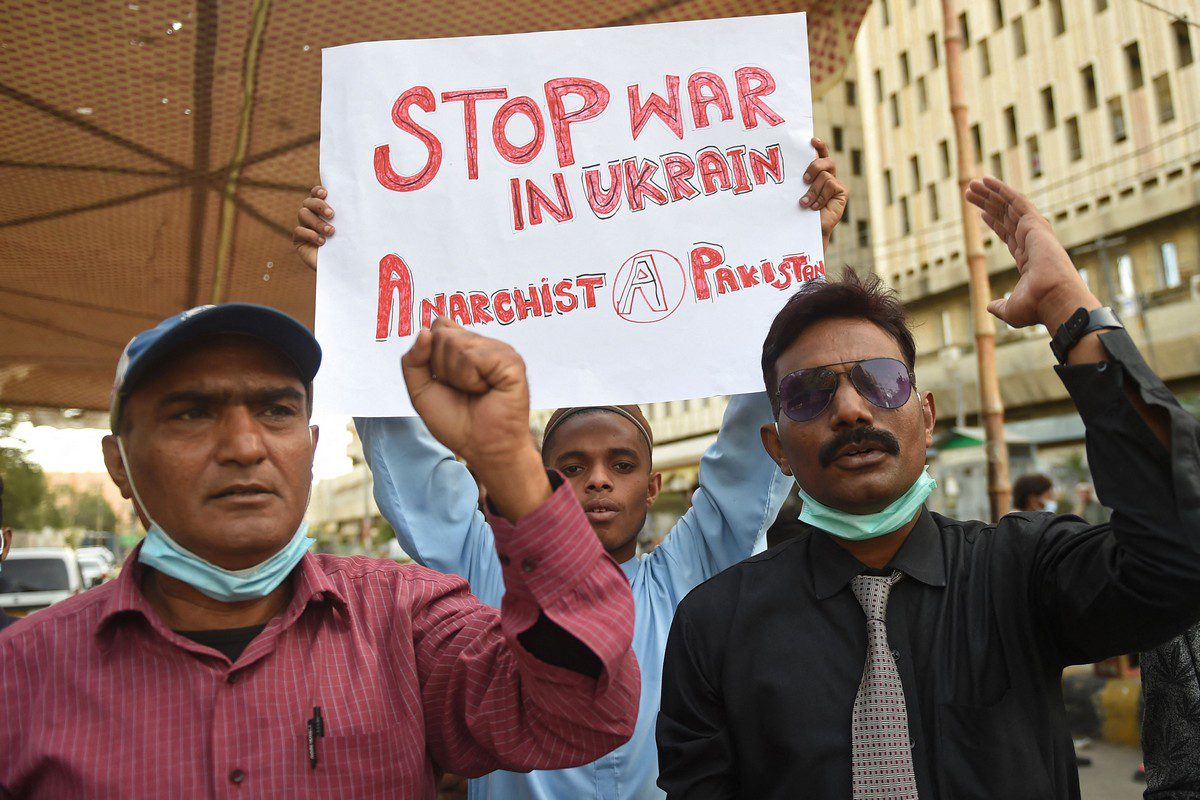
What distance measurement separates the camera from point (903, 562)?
1.79 m

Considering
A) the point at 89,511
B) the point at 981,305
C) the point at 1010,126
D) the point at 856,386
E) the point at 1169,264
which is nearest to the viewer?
the point at 856,386

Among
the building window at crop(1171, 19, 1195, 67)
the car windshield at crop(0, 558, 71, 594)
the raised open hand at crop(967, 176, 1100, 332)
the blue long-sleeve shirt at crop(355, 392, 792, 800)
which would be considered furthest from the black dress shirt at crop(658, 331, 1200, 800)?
the building window at crop(1171, 19, 1195, 67)

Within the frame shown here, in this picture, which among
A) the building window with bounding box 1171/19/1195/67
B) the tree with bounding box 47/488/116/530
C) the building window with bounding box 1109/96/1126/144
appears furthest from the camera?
the tree with bounding box 47/488/116/530

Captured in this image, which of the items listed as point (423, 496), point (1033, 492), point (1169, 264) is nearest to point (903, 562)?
point (423, 496)

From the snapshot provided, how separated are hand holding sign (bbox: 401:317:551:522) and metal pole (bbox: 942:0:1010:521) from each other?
450 centimetres

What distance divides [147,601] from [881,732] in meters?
1.22

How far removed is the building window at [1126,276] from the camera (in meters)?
25.8

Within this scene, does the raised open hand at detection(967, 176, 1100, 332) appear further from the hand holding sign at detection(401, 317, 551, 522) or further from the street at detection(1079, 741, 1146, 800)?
the street at detection(1079, 741, 1146, 800)

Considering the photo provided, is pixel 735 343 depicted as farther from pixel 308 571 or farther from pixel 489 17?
pixel 489 17

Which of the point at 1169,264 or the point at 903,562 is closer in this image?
the point at 903,562

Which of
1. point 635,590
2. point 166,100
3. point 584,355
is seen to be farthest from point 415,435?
point 166,100

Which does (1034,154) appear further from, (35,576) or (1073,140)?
(35,576)

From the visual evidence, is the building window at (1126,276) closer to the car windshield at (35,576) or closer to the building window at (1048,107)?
the building window at (1048,107)

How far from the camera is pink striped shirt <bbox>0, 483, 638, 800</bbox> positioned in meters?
1.35
